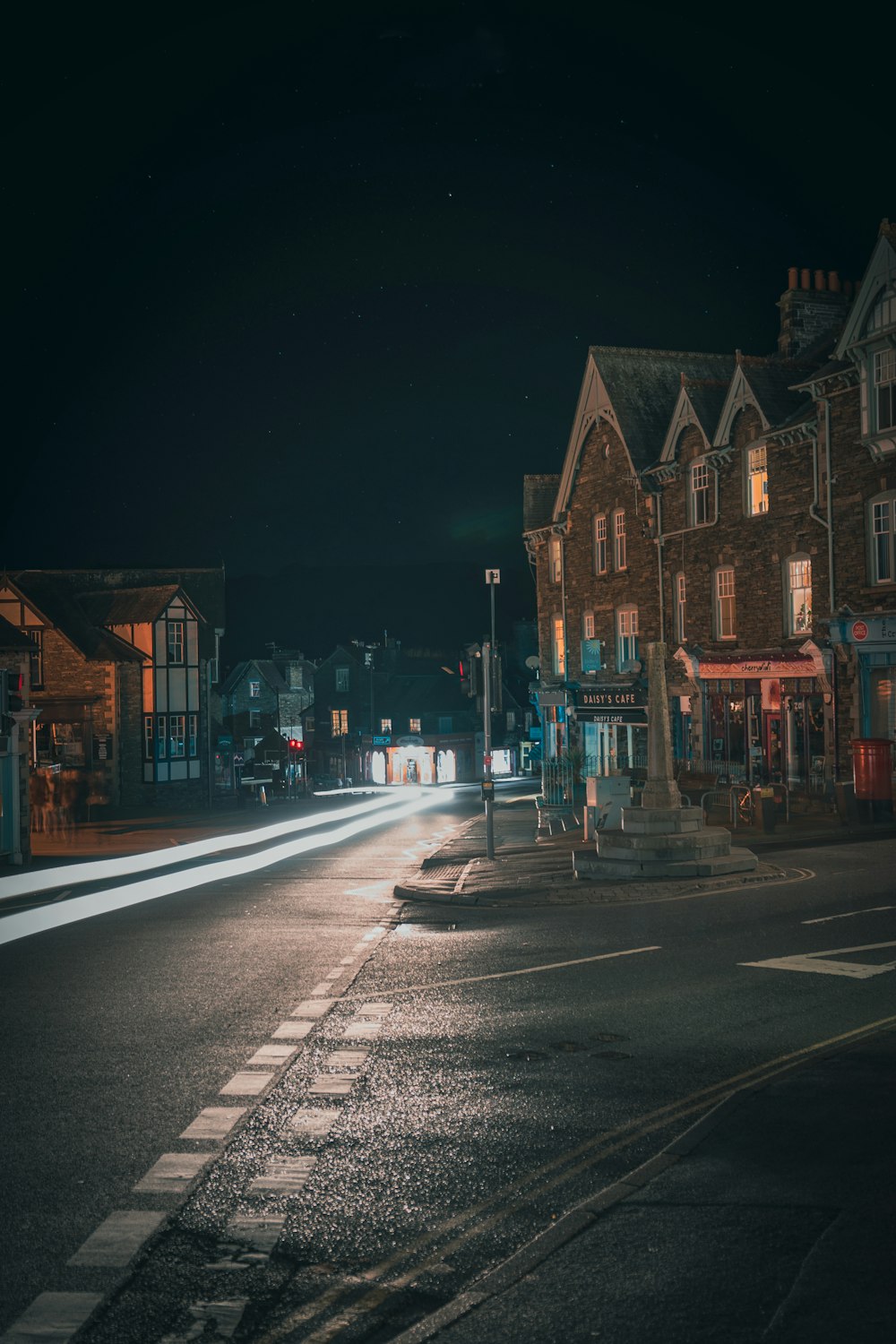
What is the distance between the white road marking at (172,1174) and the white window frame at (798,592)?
27264 mm

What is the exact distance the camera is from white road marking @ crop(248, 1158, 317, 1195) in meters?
6.39

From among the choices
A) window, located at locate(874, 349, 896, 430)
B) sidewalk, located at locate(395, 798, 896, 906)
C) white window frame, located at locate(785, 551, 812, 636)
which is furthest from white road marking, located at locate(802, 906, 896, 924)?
white window frame, located at locate(785, 551, 812, 636)

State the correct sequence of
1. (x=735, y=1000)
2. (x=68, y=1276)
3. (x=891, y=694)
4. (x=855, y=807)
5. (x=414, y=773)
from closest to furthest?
(x=68, y=1276), (x=735, y=1000), (x=855, y=807), (x=891, y=694), (x=414, y=773)

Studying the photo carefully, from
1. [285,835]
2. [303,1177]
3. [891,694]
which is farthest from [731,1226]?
[285,835]

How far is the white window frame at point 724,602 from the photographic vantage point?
3550cm

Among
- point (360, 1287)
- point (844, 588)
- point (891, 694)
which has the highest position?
point (844, 588)

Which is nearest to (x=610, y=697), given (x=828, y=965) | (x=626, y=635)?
(x=626, y=635)

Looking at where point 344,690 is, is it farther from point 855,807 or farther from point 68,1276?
point 68,1276

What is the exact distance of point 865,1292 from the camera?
4.93m

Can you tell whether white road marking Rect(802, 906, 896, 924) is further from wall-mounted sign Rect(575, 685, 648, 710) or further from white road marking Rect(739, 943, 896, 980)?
wall-mounted sign Rect(575, 685, 648, 710)

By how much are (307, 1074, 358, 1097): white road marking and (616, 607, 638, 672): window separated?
33.6m

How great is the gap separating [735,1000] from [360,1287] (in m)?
5.80

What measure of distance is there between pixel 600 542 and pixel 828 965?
32.8 metres

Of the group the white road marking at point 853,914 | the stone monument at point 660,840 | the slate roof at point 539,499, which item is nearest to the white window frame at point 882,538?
the stone monument at point 660,840
